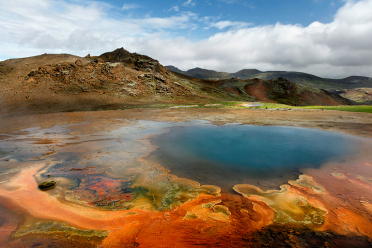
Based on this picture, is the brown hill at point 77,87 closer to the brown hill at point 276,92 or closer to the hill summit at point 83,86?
the hill summit at point 83,86

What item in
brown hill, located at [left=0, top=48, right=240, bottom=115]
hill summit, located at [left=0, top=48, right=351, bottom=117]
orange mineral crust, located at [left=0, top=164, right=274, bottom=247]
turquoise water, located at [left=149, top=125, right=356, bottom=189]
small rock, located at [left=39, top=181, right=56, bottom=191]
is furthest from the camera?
hill summit, located at [left=0, top=48, right=351, bottom=117]

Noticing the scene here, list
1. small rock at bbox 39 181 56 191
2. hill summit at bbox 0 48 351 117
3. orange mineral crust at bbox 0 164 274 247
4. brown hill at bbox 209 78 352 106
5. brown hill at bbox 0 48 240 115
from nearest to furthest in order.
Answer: orange mineral crust at bbox 0 164 274 247 → small rock at bbox 39 181 56 191 → brown hill at bbox 0 48 240 115 → hill summit at bbox 0 48 351 117 → brown hill at bbox 209 78 352 106

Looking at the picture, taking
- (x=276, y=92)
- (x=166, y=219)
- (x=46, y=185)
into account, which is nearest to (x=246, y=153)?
(x=166, y=219)

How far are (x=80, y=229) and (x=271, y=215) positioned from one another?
422 centimetres

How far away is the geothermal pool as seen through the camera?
13.7 ft

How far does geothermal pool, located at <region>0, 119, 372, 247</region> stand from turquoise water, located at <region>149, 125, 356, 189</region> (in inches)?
2.1

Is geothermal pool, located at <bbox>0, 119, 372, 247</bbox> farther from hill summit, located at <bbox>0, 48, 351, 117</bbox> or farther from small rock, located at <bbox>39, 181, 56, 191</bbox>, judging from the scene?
hill summit, located at <bbox>0, 48, 351, 117</bbox>

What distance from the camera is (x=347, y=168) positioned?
7668mm

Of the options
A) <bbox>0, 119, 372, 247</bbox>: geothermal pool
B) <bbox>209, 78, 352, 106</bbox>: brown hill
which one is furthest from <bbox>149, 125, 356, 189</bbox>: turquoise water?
<bbox>209, 78, 352, 106</bbox>: brown hill

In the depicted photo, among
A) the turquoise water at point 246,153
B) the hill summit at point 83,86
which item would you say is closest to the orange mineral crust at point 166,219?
the turquoise water at point 246,153

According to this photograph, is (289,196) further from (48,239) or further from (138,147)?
(138,147)

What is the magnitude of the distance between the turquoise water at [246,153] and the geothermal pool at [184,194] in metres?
0.05

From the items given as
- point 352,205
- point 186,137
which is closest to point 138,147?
point 186,137

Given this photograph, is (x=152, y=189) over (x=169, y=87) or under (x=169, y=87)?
under
